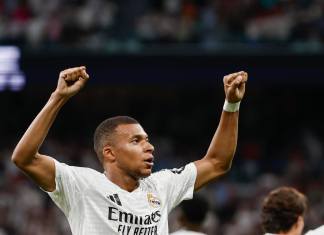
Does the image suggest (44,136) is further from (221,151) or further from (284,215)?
(284,215)

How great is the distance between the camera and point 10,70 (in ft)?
50.7

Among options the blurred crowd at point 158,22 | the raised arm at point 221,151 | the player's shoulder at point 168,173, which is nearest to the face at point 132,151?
the player's shoulder at point 168,173

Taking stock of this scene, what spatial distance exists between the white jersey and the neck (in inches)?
1.5

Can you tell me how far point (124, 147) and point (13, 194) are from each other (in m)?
9.68

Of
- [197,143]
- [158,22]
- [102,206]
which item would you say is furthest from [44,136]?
[197,143]

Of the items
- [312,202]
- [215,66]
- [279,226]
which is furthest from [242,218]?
[279,226]

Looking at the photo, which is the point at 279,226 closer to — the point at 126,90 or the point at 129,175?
the point at 129,175

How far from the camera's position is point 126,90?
17719 mm

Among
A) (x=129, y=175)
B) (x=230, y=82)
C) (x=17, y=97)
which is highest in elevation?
(x=230, y=82)

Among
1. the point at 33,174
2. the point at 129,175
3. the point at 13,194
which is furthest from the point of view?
the point at 13,194

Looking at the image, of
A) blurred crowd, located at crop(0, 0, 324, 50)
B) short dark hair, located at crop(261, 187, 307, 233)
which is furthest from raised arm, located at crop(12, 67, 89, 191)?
blurred crowd, located at crop(0, 0, 324, 50)

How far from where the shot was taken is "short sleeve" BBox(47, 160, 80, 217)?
496 centimetres

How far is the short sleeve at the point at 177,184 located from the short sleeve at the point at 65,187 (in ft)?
1.85

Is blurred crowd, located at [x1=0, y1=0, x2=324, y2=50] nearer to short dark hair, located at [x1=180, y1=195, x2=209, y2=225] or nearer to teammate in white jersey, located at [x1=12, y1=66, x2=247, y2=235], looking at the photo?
short dark hair, located at [x1=180, y1=195, x2=209, y2=225]
